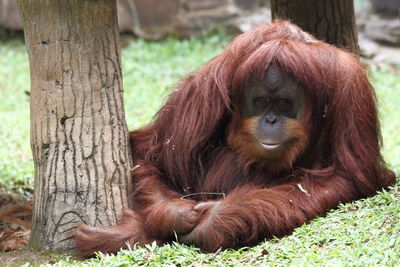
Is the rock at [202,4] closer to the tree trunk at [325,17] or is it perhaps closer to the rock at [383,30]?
the rock at [383,30]

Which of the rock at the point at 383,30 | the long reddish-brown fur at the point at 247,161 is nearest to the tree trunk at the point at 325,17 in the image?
the long reddish-brown fur at the point at 247,161

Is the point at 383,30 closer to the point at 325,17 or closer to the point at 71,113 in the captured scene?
the point at 325,17

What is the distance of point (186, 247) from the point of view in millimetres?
3248

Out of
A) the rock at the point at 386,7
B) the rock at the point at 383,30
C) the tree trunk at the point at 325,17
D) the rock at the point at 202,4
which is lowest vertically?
the tree trunk at the point at 325,17

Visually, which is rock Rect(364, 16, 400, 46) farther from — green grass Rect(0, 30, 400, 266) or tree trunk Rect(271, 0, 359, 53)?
tree trunk Rect(271, 0, 359, 53)

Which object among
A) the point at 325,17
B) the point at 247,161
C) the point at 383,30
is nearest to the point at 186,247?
the point at 247,161

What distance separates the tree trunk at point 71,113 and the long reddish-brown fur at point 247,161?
14cm

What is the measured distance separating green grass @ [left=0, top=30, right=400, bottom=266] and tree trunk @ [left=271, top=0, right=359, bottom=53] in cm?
43

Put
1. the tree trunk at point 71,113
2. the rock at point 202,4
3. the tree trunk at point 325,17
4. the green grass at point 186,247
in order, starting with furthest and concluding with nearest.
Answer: the rock at point 202,4 < the tree trunk at point 325,17 < the tree trunk at point 71,113 < the green grass at point 186,247

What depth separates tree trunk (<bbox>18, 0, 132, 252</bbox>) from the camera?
327 centimetres

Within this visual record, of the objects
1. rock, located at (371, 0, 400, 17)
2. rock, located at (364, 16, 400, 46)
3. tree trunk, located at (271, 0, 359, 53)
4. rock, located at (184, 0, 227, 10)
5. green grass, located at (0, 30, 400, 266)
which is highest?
rock, located at (184, 0, 227, 10)

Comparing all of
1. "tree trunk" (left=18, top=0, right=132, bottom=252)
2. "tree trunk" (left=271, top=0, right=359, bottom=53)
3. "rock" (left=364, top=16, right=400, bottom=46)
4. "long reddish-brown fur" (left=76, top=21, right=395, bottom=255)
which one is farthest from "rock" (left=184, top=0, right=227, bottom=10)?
"tree trunk" (left=18, top=0, right=132, bottom=252)

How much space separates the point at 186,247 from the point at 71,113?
2.81 feet

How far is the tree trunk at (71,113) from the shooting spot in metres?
3.27
